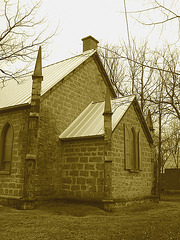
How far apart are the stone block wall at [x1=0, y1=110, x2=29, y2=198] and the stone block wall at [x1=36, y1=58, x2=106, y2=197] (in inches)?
30.1

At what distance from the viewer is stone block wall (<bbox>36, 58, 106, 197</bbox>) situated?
1288 cm

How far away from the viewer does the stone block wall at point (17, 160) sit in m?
12.5

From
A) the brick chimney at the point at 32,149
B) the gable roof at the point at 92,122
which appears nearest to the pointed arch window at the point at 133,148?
the gable roof at the point at 92,122

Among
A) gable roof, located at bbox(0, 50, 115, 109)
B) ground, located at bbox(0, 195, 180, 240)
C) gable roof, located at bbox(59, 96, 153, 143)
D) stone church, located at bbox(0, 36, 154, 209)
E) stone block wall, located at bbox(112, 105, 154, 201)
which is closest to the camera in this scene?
ground, located at bbox(0, 195, 180, 240)

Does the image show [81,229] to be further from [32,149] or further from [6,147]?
[6,147]

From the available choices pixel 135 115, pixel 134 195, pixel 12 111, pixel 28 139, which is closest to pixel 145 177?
pixel 134 195

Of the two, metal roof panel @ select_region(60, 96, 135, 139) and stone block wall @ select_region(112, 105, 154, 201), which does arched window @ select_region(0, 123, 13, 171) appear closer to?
metal roof panel @ select_region(60, 96, 135, 139)

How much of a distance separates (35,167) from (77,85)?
610 cm

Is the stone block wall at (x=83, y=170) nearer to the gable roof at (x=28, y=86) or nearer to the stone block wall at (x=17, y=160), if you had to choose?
the stone block wall at (x=17, y=160)

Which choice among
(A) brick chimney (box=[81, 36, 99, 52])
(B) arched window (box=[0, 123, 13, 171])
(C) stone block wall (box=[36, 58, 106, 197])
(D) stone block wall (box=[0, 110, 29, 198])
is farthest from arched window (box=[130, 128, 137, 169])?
(A) brick chimney (box=[81, 36, 99, 52])

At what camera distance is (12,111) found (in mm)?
13633

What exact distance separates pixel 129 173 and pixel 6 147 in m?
6.50

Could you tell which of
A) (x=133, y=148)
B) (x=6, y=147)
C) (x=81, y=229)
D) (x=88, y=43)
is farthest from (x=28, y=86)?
(x=81, y=229)

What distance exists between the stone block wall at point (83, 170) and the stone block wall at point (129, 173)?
688 millimetres
